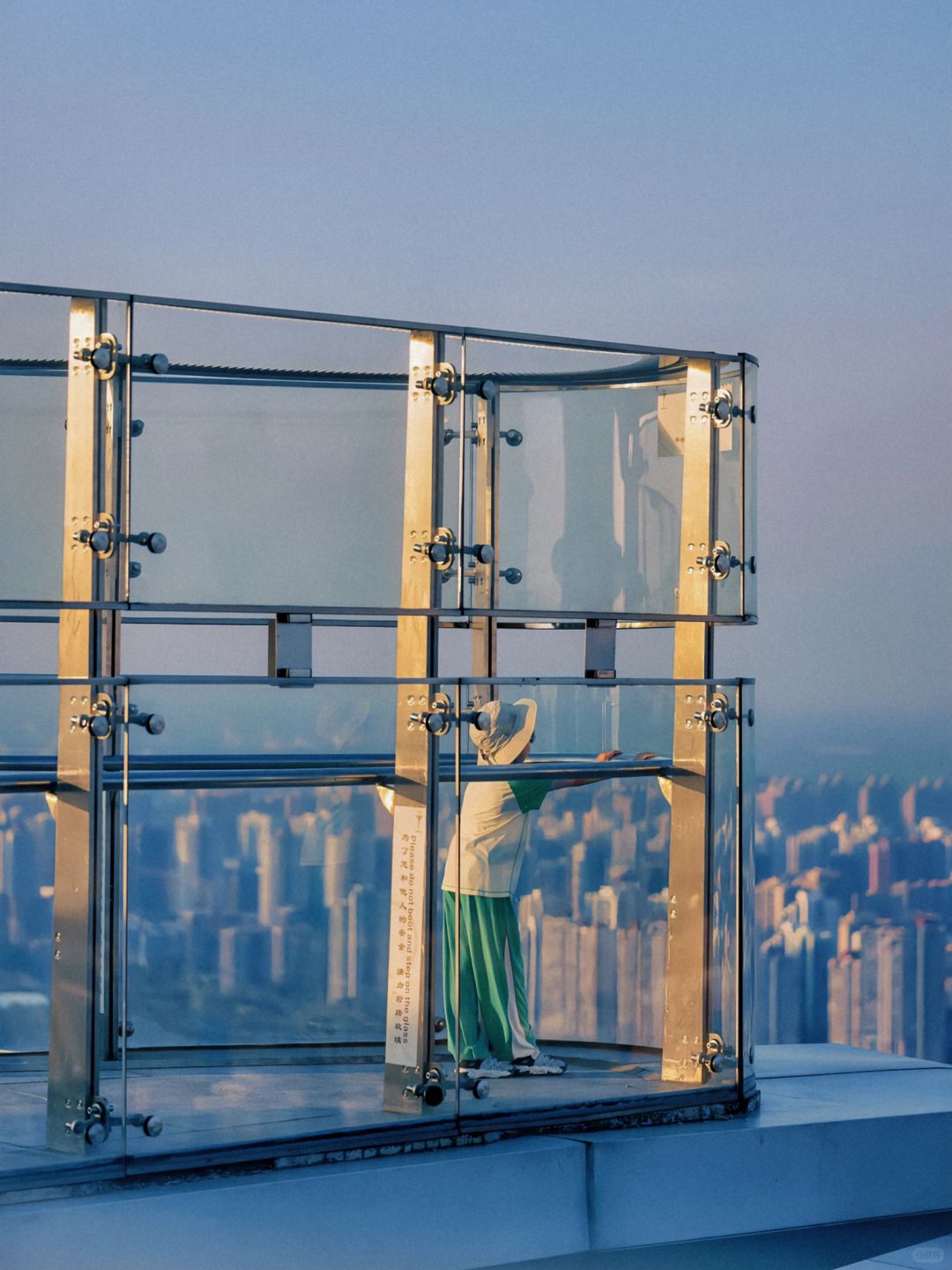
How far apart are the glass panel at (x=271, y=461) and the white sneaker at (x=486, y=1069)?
121cm

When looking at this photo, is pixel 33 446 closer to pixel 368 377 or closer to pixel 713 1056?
pixel 368 377

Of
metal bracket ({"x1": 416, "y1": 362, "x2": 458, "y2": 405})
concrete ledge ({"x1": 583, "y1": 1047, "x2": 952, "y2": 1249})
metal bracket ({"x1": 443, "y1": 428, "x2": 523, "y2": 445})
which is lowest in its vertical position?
concrete ledge ({"x1": 583, "y1": 1047, "x2": 952, "y2": 1249})

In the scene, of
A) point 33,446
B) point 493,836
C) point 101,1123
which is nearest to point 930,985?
point 493,836

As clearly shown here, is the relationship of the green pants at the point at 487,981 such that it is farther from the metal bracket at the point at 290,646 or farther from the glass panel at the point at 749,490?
the glass panel at the point at 749,490

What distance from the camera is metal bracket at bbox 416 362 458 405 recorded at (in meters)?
4.85

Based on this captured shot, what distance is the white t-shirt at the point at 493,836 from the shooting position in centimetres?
488

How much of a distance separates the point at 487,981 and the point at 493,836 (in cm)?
37

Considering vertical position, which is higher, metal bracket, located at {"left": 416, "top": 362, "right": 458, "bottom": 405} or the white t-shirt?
metal bracket, located at {"left": 416, "top": 362, "right": 458, "bottom": 405}

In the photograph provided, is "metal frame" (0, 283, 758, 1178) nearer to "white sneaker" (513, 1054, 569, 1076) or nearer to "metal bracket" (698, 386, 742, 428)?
"metal bracket" (698, 386, 742, 428)

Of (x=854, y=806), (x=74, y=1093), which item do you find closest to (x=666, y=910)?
(x=74, y=1093)

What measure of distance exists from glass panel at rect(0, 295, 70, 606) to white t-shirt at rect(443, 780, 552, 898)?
3.96 feet

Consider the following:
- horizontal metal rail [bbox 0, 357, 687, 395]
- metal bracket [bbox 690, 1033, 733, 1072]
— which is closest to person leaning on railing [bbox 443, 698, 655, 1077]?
metal bracket [bbox 690, 1033, 733, 1072]

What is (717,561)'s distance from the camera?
17.3 feet

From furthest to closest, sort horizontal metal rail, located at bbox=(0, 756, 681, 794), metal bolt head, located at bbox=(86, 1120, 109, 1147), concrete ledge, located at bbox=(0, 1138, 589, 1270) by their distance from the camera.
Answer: horizontal metal rail, located at bbox=(0, 756, 681, 794)
metal bolt head, located at bbox=(86, 1120, 109, 1147)
concrete ledge, located at bbox=(0, 1138, 589, 1270)
